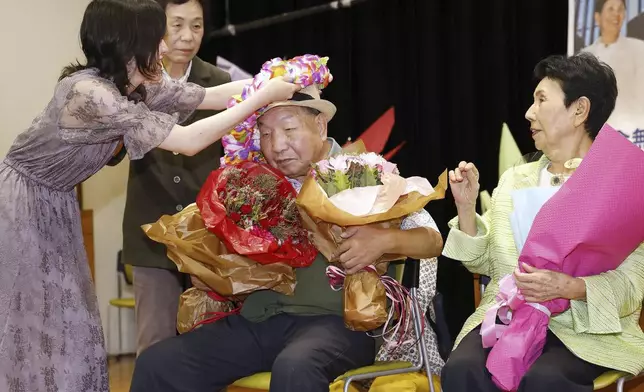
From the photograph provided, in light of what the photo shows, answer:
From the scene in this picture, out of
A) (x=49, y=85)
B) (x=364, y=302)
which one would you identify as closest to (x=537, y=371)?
(x=364, y=302)

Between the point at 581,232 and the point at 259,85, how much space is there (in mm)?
1074

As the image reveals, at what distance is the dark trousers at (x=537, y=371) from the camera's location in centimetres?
229

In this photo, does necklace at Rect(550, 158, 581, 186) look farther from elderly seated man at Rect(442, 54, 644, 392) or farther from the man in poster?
the man in poster

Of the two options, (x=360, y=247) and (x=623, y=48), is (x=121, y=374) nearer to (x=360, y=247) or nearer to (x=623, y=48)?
(x=360, y=247)

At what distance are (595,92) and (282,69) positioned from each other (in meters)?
0.97

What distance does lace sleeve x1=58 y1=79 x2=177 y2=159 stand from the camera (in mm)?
2465

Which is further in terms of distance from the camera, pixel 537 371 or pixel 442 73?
pixel 442 73

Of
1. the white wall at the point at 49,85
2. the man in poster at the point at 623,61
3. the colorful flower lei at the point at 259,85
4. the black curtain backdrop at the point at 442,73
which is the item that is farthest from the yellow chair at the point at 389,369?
the white wall at the point at 49,85

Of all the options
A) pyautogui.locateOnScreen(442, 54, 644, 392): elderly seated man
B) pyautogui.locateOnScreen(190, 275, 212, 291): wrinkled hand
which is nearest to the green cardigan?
pyautogui.locateOnScreen(442, 54, 644, 392): elderly seated man

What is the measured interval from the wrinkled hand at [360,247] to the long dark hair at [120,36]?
0.78 m

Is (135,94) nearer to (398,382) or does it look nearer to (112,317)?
(398,382)

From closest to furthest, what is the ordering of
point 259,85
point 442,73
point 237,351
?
point 237,351 < point 259,85 < point 442,73

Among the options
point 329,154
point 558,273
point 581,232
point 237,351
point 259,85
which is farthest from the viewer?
point 329,154

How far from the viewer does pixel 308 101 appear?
2.77m
